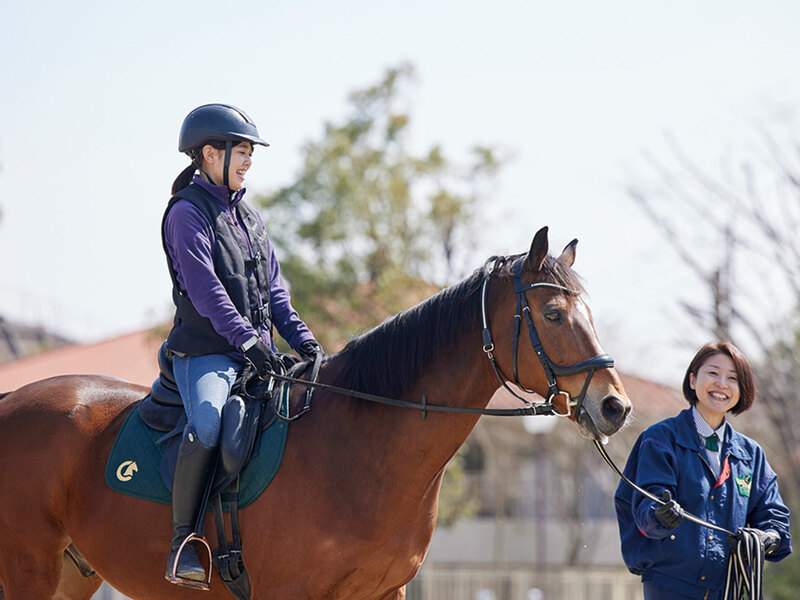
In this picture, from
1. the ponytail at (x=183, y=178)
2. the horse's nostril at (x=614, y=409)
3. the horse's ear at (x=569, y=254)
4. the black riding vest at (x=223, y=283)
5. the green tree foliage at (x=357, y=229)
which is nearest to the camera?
the horse's nostril at (x=614, y=409)

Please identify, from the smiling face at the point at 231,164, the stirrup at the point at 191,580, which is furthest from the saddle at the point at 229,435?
the smiling face at the point at 231,164

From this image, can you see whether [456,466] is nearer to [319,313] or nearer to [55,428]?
[319,313]

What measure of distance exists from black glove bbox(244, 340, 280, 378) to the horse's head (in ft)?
3.42

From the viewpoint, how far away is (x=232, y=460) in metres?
4.38

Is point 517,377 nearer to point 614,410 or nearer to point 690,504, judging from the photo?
point 614,410

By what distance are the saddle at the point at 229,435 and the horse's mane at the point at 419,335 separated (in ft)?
1.36

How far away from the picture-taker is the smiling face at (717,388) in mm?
4891

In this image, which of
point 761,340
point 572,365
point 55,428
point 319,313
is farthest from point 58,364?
point 572,365

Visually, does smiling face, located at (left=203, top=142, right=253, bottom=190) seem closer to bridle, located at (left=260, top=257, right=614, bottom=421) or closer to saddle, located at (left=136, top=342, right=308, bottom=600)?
saddle, located at (left=136, top=342, right=308, bottom=600)

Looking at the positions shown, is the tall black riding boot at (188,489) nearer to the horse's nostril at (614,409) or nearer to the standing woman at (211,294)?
the standing woman at (211,294)

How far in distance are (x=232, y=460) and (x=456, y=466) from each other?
16.1 m

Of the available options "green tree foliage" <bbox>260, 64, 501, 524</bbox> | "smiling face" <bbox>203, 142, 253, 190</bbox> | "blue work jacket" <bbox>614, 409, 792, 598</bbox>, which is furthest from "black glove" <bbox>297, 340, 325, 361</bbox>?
"green tree foliage" <bbox>260, 64, 501, 524</bbox>

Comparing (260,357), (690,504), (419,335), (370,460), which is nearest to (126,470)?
(260,357)

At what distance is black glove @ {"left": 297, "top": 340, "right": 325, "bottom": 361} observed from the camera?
496 cm
